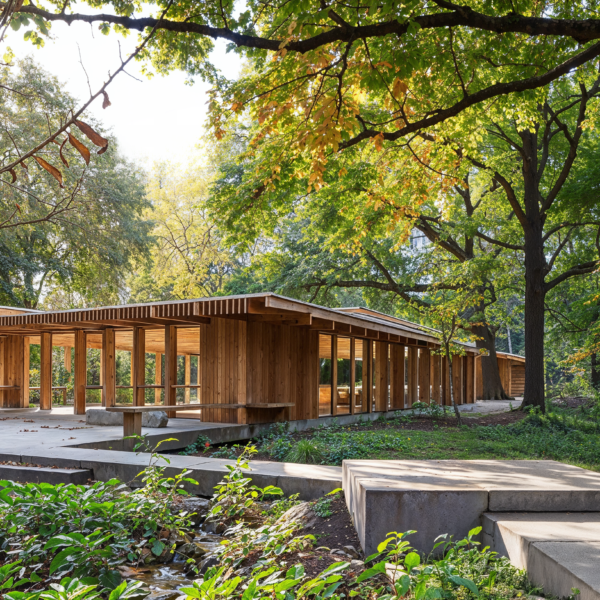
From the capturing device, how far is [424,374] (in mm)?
21078

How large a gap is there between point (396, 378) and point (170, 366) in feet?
27.2

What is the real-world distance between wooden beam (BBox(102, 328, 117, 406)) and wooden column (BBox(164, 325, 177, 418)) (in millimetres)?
1879

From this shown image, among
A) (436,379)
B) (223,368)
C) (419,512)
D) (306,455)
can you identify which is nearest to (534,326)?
(436,379)

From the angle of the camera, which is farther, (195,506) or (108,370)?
(108,370)

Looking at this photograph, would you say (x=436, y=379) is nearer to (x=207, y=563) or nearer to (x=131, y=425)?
(x=131, y=425)

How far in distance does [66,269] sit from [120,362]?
8264 mm

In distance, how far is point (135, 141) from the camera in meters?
36.7

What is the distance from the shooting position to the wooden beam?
47.1ft

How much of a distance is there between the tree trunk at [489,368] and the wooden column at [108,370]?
16.0m

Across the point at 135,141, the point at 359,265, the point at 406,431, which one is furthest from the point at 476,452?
the point at 135,141

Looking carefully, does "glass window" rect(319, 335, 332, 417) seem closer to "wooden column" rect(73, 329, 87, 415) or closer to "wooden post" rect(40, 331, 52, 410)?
"wooden column" rect(73, 329, 87, 415)

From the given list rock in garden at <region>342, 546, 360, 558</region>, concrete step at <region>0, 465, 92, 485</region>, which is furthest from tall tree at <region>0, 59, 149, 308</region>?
rock in garden at <region>342, 546, 360, 558</region>

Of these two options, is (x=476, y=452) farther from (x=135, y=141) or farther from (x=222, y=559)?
(x=135, y=141)

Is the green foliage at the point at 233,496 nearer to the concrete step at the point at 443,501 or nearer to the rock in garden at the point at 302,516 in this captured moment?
the rock in garden at the point at 302,516
